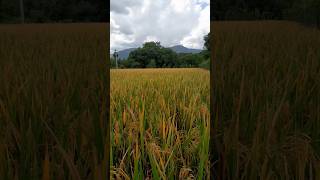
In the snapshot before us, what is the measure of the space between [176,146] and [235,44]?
0.96 m

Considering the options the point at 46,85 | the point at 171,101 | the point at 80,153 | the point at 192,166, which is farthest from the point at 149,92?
the point at 80,153

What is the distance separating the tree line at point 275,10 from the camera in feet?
33.4

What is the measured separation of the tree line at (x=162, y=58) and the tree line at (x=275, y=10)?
8.63 metres

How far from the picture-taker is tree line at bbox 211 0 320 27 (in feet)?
33.4

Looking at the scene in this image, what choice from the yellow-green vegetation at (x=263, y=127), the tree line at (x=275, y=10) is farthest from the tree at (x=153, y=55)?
the tree line at (x=275, y=10)

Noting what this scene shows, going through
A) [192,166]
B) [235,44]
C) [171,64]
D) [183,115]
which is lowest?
[192,166]

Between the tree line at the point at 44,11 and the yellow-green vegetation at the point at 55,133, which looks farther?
the tree line at the point at 44,11

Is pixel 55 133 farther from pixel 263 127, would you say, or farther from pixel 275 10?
pixel 275 10

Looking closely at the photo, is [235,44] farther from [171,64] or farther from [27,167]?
[27,167]

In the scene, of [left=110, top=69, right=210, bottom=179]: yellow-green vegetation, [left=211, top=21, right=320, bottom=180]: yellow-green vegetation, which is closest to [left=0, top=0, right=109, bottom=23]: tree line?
[left=110, top=69, right=210, bottom=179]: yellow-green vegetation

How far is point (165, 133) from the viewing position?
1.06m

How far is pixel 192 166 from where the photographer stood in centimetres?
96

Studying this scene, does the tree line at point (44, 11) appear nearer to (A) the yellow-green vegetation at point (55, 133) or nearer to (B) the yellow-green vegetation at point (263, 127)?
(A) the yellow-green vegetation at point (55, 133)

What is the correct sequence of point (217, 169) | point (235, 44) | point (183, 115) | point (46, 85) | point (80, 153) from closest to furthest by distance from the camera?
point (80, 153)
point (217, 169)
point (183, 115)
point (46, 85)
point (235, 44)
